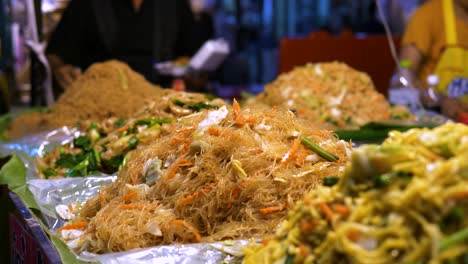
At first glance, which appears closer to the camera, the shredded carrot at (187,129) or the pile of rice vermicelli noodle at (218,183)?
the pile of rice vermicelli noodle at (218,183)

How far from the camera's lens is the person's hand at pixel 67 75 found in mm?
5199

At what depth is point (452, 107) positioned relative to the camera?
4602 millimetres

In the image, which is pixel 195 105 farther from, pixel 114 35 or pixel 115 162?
pixel 114 35

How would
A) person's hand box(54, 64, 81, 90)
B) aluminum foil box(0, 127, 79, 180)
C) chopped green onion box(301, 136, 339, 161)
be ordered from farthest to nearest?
person's hand box(54, 64, 81, 90), aluminum foil box(0, 127, 79, 180), chopped green onion box(301, 136, 339, 161)

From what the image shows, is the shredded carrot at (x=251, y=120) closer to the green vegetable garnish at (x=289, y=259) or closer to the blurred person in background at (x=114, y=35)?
the green vegetable garnish at (x=289, y=259)

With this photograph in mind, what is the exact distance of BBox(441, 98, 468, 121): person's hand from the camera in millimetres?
4512

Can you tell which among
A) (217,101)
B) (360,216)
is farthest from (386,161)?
(217,101)

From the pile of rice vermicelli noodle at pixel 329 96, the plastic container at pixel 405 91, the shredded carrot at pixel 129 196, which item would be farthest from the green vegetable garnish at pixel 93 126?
the plastic container at pixel 405 91

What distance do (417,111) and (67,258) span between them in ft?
11.0

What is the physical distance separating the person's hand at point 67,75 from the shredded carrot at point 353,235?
418 cm

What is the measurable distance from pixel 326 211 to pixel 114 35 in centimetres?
428

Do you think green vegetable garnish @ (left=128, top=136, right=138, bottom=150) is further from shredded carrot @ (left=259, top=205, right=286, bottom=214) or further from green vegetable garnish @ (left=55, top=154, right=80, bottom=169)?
shredded carrot @ (left=259, top=205, right=286, bottom=214)

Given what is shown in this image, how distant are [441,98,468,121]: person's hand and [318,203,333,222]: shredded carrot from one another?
10.9ft

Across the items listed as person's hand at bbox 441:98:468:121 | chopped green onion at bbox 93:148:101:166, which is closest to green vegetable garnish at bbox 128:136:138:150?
chopped green onion at bbox 93:148:101:166
